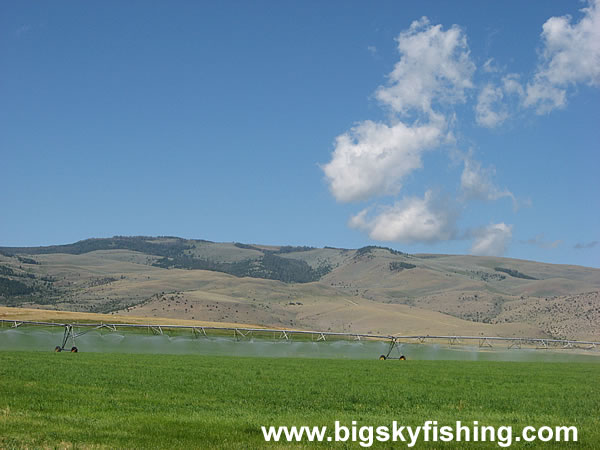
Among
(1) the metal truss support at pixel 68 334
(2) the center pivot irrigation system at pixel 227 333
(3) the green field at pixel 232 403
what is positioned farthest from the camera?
(2) the center pivot irrigation system at pixel 227 333

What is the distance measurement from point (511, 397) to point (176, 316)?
102570 mm

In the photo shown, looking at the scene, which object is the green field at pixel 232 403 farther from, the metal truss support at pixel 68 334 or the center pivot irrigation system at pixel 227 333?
the center pivot irrigation system at pixel 227 333

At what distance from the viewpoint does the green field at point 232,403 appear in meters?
12.4

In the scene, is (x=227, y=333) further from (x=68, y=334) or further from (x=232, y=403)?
(x=232, y=403)

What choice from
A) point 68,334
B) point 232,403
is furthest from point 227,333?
point 232,403

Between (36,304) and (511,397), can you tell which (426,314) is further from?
(511,397)

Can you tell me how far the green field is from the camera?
12414mm

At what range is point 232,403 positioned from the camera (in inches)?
680

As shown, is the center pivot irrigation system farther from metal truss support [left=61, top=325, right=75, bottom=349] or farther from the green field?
the green field

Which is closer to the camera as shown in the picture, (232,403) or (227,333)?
(232,403)

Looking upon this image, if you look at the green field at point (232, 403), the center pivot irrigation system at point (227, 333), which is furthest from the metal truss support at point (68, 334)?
the green field at point (232, 403)

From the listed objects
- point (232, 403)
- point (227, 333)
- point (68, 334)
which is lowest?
point (232, 403)

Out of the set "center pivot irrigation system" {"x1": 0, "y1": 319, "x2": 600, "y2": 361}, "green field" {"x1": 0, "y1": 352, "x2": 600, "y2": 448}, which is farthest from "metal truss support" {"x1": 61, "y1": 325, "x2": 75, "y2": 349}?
"green field" {"x1": 0, "y1": 352, "x2": 600, "y2": 448}

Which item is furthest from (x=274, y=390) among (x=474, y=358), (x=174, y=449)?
(x=474, y=358)
